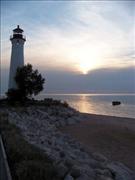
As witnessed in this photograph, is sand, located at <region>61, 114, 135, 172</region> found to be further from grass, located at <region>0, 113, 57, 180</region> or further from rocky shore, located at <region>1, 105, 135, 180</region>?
grass, located at <region>0, 113, 57, 180</region>

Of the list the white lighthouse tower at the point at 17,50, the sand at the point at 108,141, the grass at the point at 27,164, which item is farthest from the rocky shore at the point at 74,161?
the white lighthouse tower at the point at 17,50

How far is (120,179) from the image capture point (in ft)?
35.3

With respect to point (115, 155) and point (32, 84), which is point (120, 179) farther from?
point (32, 84)

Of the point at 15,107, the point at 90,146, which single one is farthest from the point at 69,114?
the point at 90,146

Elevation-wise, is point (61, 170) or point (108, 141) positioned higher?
point (61, 170)

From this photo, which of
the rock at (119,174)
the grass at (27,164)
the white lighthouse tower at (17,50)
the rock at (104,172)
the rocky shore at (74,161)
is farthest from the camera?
the white lighthouse tower at (17,50)

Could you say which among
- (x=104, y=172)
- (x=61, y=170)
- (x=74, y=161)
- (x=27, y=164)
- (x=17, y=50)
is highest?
(x=17, y=50)

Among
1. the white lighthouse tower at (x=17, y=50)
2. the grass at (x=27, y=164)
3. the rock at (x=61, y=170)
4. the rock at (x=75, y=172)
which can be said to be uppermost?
the white lighthouse tower at (x=17, y=50)

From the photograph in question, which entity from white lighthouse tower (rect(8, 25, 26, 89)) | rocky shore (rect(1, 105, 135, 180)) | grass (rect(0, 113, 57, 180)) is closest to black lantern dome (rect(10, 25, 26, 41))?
white lighthouse tower (rect(8, 25, 26, 89))

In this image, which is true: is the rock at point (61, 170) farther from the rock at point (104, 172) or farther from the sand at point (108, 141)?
the sand at point (108, 141)

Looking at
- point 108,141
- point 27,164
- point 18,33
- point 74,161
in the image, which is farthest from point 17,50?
point 27,164

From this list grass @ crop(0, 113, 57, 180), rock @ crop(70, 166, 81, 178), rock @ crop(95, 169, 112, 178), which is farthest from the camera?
rock @ crop(95, 169, 112, 178)

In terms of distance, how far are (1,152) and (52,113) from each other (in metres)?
20.0

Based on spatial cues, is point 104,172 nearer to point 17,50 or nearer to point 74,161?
point 74,161
